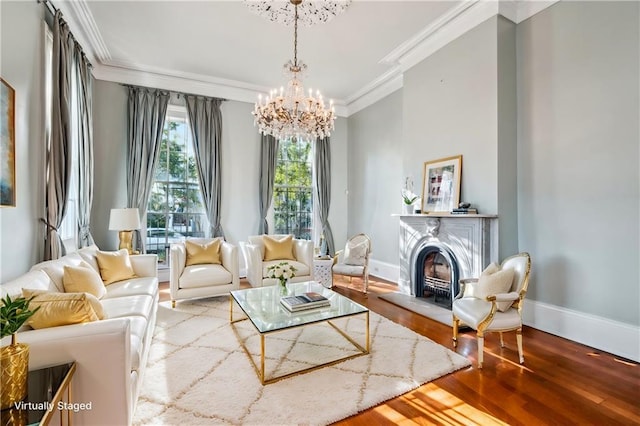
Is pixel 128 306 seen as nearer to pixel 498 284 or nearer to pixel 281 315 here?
pixel 281 315

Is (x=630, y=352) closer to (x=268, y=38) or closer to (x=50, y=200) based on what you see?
(x=268, y=38)

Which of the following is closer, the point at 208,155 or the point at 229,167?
the point at 208,155

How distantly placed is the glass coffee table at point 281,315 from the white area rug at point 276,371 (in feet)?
0.23

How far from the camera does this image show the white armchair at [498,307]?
Answer: 2.60 metres

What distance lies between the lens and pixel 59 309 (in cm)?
175

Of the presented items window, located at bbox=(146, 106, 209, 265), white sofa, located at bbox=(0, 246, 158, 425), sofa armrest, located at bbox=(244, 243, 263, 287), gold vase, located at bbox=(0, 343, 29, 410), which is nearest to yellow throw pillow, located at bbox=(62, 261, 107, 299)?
white sofa, located at bbox=(0, 246, 158, 425)

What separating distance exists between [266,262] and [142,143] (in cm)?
297

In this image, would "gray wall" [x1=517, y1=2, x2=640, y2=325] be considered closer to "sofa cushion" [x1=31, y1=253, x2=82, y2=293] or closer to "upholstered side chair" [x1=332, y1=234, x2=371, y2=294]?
"upholstered side chair" [x1=332, y1=234, x2=371, y2=294]

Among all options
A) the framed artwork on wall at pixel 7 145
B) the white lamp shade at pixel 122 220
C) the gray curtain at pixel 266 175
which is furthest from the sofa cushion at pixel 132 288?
the gray curtain at pixel 266 175

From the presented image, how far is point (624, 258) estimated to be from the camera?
2.75 meters

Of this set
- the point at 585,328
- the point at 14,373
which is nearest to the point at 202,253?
the point at 14,373

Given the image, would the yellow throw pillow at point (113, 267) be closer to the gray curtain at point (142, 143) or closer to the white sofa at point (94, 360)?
the gray curtain at point (142, 143)

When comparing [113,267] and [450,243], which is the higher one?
[450,243]

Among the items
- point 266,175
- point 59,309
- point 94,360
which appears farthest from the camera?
point 266,175
